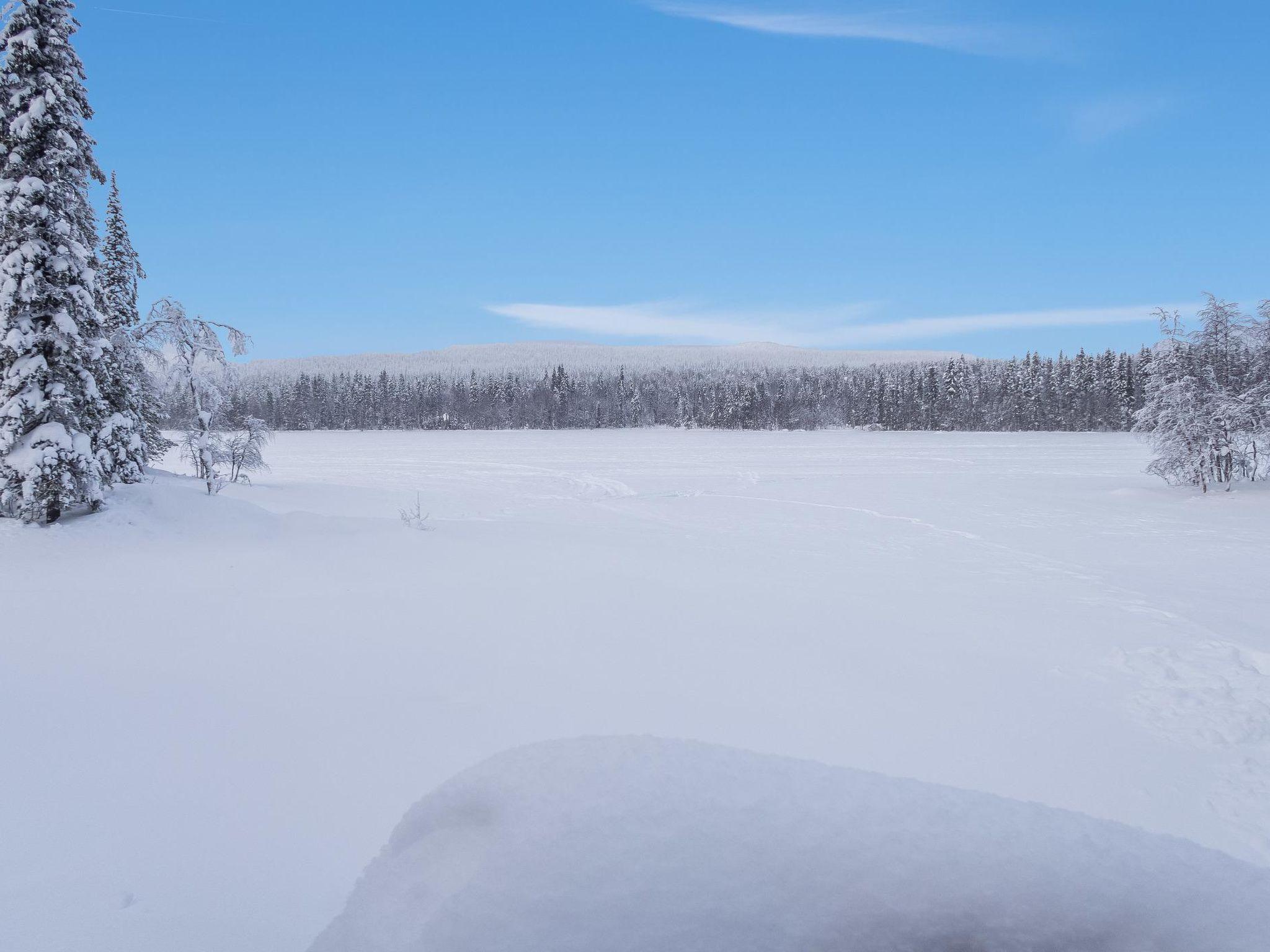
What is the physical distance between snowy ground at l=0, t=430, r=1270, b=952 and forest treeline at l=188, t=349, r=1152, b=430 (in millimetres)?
86174

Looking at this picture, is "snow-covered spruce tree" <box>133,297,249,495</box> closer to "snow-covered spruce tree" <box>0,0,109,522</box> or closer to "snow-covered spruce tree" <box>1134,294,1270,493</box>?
"snow-covered spruce tree" <box>0,0,109,522</box>

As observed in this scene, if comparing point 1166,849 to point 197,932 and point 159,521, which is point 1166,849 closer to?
point 197,932

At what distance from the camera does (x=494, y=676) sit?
23.2ft

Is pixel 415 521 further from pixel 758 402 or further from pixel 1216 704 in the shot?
pixel 758 402

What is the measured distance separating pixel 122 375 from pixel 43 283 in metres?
6.24

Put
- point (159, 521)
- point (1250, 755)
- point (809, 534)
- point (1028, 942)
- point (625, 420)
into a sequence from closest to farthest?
point (1028, 942)
point (1250, 755)
point (159, 521)
point (809, 534)
point (625, 420)

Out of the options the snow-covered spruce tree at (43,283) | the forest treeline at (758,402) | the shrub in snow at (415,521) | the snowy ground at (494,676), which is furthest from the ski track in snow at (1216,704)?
the forest treeline at (758,402)

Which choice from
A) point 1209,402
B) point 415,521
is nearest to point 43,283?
point 415,521

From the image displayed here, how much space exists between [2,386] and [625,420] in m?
112

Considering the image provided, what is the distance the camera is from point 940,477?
29.5m

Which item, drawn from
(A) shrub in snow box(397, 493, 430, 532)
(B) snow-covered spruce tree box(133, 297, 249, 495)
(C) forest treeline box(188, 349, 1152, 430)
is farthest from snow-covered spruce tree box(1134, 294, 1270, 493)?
(C) forest treeline box(188, 349, 1152, 430)

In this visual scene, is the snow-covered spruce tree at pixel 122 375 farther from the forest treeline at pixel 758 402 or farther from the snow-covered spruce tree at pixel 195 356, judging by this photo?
the forest treeline at pixel 758 402

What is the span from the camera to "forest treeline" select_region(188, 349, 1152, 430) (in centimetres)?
9450

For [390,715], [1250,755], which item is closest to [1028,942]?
[1250,755]
